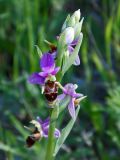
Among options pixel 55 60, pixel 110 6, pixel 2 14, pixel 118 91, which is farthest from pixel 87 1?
pixel 55 60

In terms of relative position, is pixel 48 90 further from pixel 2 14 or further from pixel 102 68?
pixel 2 14

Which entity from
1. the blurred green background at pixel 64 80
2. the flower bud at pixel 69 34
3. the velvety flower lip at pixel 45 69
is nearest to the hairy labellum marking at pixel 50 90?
the velvety flower lip at pixel 45 69

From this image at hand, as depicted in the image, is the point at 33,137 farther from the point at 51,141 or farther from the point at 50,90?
the point at 50,90

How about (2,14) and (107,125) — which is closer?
(107,125)

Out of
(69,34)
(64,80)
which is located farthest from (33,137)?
(64,80)

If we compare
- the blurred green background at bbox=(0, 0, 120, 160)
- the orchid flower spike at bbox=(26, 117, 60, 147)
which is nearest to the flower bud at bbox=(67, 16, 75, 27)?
the orchid flower spike at bbox=(26, 117, 60, 147)

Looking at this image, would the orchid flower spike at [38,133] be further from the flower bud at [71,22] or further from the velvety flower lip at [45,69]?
the flower bud at [71,22]
